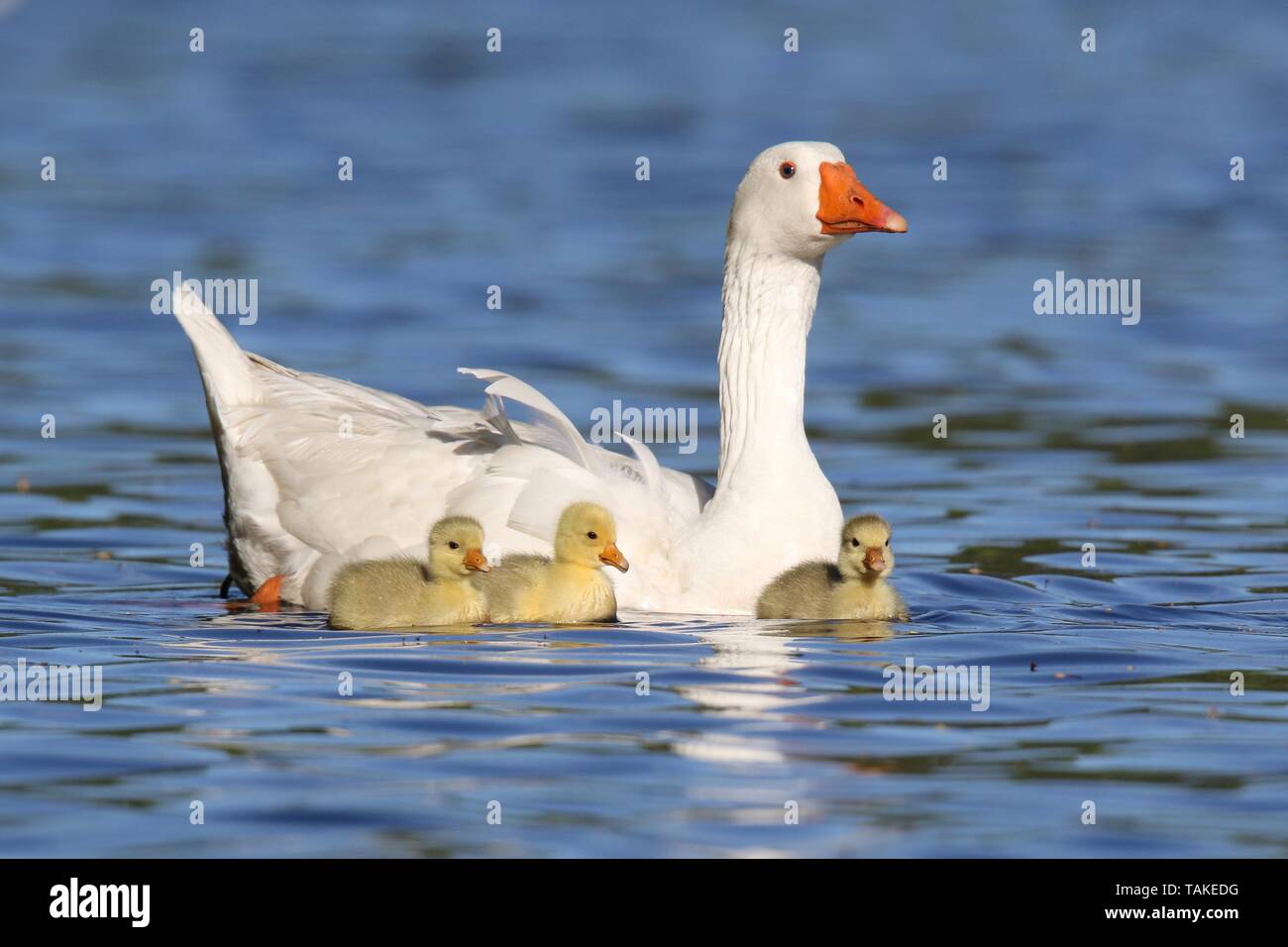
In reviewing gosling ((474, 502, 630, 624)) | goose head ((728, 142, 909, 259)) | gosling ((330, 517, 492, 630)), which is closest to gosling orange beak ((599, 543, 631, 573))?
gosling ((474, 502, 630, 624))

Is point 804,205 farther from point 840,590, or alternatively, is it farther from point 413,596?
point 413,596

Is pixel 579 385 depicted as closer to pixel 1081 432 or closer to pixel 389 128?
pixel 1081 432

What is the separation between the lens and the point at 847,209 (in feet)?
37.9

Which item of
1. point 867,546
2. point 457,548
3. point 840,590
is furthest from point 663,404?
point 457,548

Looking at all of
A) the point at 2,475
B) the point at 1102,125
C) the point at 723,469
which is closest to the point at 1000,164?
the point at 1102,125

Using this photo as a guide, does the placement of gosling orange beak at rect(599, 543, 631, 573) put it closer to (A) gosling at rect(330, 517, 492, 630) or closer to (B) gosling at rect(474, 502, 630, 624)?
(B) gosling at rect(474, 502, 630, 624)

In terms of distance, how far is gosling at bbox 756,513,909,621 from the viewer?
11.2 metres

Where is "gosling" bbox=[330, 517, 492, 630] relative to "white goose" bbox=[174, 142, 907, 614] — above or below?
below

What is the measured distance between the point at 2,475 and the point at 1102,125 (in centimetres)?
2794

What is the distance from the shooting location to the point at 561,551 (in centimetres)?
1095

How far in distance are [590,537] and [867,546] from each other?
1386 mm

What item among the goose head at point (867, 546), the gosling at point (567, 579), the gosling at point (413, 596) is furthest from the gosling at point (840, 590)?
the gosling at point (413, 596)

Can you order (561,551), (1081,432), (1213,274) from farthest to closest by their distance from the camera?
(1213,274)
(1081,432)
(561,551)

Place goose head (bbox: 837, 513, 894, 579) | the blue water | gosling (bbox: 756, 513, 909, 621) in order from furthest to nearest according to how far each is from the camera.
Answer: gosling (bbox: 756, 513, 909, 621), goose head (bbox: 837, 513, 894, 579), the blue water
